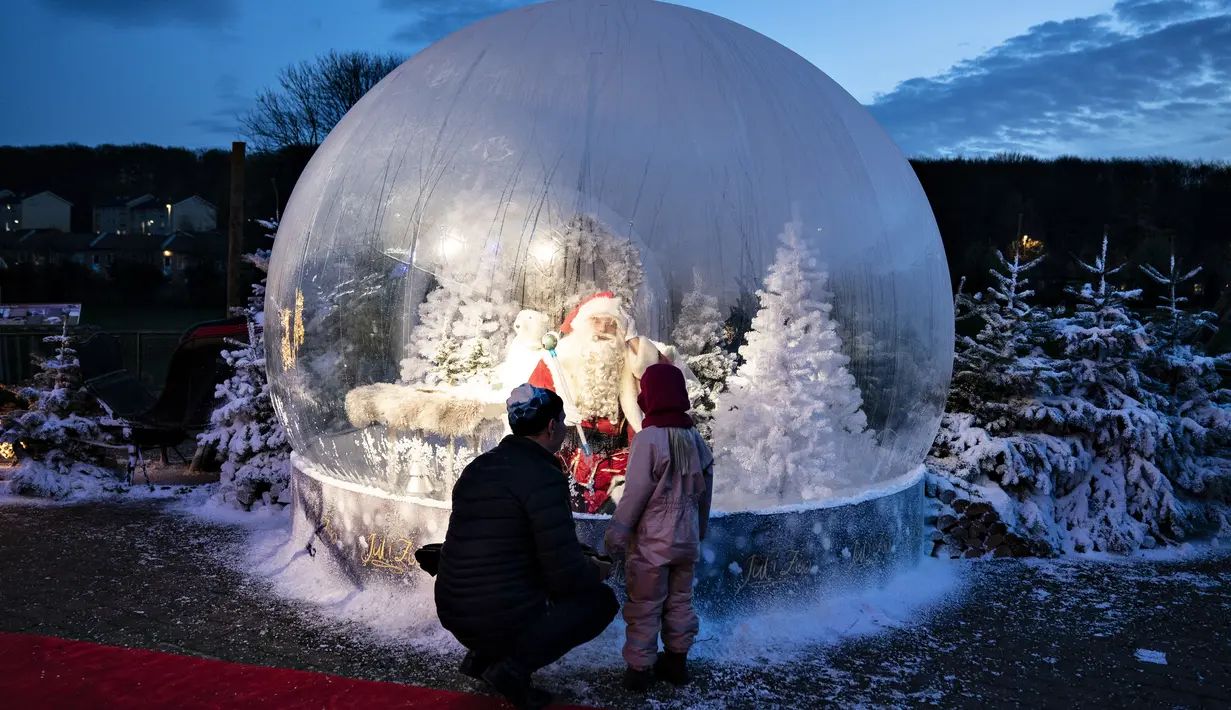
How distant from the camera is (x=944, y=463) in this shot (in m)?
7.73

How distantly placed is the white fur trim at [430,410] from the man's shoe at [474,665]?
1346 millimetres

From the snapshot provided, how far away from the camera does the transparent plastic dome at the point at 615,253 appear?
15.8 feet

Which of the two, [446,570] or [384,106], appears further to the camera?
[384,106]

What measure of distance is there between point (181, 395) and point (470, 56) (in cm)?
572

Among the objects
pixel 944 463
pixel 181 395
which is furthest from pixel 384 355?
pixel 181 395

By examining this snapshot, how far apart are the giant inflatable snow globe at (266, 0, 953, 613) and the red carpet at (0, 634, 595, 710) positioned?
1.06m

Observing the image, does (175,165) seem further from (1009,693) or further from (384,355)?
(1009,693)

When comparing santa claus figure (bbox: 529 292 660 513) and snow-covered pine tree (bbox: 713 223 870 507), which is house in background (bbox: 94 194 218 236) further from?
snow-covered pine tree (bbox: 713 223 870 507)

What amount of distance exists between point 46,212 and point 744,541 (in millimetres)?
41697

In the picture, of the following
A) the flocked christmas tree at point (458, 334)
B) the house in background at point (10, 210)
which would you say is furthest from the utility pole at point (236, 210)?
the house in background at point (10, 210)

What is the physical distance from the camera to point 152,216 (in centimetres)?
3825

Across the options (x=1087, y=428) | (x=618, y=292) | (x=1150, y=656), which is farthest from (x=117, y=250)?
(x=1150, y=656)

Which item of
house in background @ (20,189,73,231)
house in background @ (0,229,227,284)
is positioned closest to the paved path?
house in background @ (0,229,227,284)

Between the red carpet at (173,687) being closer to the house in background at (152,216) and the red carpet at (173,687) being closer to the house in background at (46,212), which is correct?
the house in background at (152,216)
